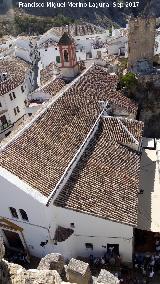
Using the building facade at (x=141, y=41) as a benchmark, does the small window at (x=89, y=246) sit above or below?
below

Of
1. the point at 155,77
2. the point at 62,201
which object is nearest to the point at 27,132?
the point at 62,201

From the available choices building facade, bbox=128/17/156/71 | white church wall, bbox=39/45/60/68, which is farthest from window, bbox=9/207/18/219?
white church wall, bbox=39/45/60/68

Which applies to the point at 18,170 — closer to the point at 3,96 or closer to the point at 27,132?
the point at 27,132

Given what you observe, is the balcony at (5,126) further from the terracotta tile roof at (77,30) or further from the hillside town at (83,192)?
the terracotta tile roof at (77,30)

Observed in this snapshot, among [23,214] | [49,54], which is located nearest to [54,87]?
[23,214]

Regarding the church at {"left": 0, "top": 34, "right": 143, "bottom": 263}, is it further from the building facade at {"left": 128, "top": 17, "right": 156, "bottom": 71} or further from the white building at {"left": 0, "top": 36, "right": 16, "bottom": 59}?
the white building at {"left": 0, "top": 36, "right": 16, "bottom": 59}

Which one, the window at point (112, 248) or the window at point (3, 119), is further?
the window at point (3, 119)

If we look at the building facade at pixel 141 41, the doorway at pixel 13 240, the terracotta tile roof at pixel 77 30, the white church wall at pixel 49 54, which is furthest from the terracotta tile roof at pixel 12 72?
the doorway at pixel 13 240
